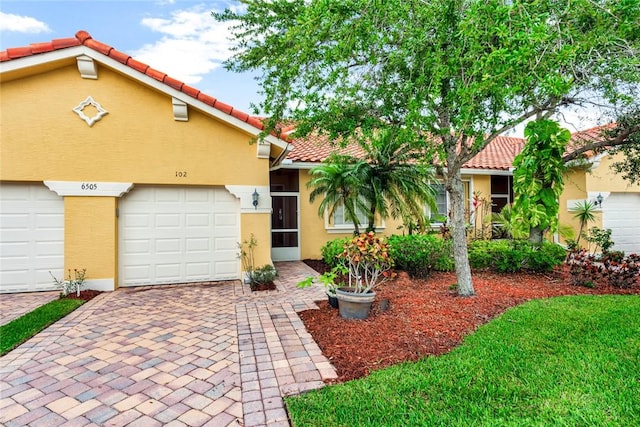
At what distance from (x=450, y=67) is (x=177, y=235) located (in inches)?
288

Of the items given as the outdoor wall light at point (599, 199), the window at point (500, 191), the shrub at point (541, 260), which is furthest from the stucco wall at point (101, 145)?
the outdoor wall light at point (599, 199)

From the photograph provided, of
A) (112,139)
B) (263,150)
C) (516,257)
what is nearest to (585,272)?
(516,257)

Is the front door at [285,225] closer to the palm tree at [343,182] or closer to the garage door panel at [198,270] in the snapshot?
the palm tree at [343,182]

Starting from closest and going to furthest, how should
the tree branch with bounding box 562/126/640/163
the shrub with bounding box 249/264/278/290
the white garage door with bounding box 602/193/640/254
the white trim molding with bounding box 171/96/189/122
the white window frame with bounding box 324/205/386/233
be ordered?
the tree branch with bounding box 562/126/640/163 < the white trim molding with bounding box 171/96/189/122 < the shrub with bounding box 249/264/278/290 < the white window frame with bounding box 324/205/386/233 < the white garage door with bounding box 602/193/640/254

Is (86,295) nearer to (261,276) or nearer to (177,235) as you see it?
(177,235)

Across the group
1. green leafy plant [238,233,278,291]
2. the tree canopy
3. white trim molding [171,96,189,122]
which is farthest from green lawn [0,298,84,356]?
the tree canopy

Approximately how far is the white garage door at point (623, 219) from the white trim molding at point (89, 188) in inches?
672

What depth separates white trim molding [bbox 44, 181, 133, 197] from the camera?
7363mm

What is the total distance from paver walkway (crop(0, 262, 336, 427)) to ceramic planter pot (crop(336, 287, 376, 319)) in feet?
2.64

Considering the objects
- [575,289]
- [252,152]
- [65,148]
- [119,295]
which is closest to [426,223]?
[575,289]

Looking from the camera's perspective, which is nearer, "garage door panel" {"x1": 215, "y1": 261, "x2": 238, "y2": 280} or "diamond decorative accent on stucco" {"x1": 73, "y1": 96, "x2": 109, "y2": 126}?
"diamond decorative accent on stucco" {"x1": 73, "y1": 96, "x2": 109, "y2": 126}

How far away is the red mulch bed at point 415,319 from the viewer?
412 centimetres

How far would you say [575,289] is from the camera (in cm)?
732

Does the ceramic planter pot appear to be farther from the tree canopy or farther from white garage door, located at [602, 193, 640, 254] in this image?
white garage door, located at [602, 193, 640, 254]
